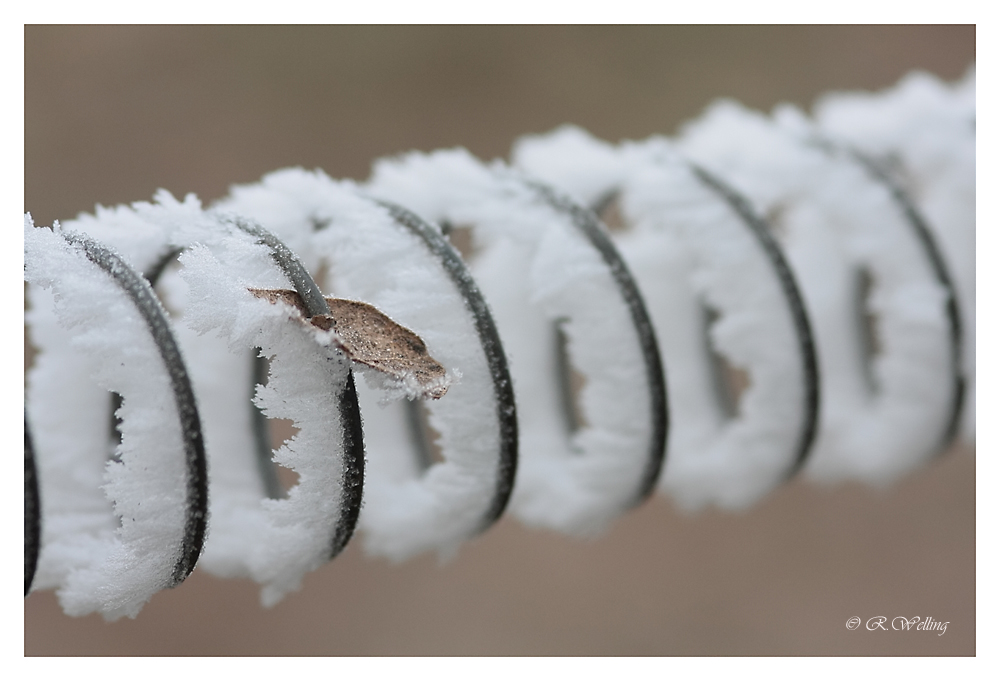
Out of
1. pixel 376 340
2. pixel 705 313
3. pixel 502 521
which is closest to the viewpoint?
pixel 376 340

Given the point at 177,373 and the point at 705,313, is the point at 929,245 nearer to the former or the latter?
the point at 705,313

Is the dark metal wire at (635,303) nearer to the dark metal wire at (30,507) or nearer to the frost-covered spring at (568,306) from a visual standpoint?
the frost-covered spring at (568,306)

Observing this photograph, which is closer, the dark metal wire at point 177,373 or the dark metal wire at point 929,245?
the dark metal wire at point 177,373

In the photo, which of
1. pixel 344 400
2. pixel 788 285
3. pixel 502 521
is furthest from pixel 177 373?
pixel 502 521

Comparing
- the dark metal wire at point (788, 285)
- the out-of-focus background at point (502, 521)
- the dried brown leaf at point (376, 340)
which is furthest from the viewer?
the out-of-focus background at point (502, 521)

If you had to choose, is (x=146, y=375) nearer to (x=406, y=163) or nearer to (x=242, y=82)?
(x=406, y=163)

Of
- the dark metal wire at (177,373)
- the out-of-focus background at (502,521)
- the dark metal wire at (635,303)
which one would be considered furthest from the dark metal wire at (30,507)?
the out-of-focus background at (502,521)

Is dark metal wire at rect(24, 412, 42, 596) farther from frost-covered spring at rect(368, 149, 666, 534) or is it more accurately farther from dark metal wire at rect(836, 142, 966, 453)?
dark metal wire at rect(836, 142, 966, 453)

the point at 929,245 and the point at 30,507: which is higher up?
the point at 929,245

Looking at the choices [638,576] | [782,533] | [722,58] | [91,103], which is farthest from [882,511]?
[91,103]

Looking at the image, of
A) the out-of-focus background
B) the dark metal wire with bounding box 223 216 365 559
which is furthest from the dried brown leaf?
the out-of-focus background
